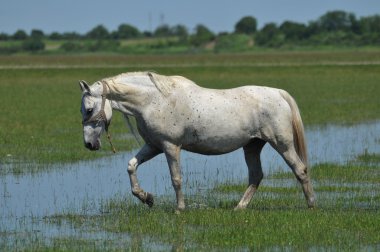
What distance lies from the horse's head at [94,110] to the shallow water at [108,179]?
3.84 feet

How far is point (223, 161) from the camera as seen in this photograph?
20359 millimetres

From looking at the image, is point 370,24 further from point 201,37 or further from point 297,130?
point 297,130

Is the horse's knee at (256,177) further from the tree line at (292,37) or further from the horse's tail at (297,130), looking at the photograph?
the tree line at (292,37)

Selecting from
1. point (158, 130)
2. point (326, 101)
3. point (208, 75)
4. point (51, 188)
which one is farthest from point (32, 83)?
point (158, 130)

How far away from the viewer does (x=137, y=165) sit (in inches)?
539

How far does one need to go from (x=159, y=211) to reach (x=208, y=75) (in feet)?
147

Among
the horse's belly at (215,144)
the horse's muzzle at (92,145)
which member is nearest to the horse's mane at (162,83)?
the horse's belly at (215,144)

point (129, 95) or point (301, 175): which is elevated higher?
point (129, 95)

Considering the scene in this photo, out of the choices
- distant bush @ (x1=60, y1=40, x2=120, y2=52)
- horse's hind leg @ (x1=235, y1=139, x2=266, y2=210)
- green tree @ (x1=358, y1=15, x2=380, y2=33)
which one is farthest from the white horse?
green tree @ (x1=358, y1=15, x2=380, y2=33)

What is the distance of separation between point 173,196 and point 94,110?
8.72ft

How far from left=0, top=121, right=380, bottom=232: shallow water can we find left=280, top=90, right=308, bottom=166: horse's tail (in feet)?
8.10

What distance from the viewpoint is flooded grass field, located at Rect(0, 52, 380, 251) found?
11742 millimetres

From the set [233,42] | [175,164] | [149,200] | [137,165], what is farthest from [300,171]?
[233,42]

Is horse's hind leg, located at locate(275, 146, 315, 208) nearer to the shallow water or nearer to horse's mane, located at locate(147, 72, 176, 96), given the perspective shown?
horse's mane, located at locate(147, 72, 176, 96)
